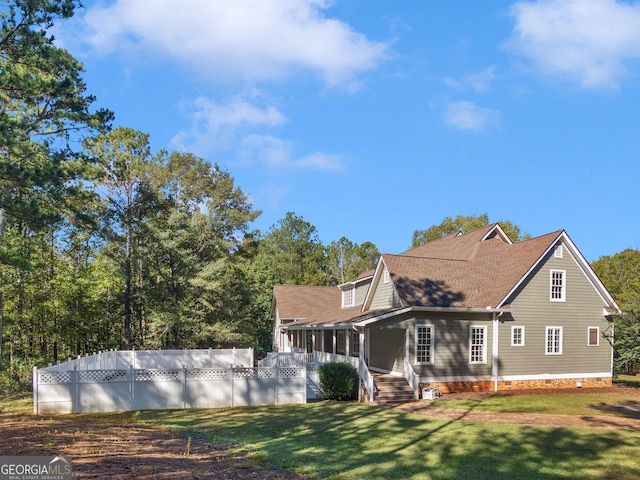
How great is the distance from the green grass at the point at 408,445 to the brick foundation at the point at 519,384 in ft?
17.9

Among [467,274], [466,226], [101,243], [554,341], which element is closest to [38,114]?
[101,243]

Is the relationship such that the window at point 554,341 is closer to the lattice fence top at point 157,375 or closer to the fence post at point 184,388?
the fence post at point 184,388

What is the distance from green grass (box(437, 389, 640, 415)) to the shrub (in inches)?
127

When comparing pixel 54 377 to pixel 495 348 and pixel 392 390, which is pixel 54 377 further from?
pixel 495 348

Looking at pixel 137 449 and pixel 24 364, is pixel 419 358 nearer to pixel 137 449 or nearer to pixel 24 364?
pixel 137 449

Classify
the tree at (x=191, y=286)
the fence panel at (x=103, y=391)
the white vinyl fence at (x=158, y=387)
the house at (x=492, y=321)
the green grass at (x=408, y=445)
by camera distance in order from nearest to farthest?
1. the green grass at (x=408, y=445)
2. the white vinyl fence at (x=158, y=387)
3. the fence panel at (x=103, y=391)
4. the house at (x=492, y=321)
5. the tree at (x=191, y=286)

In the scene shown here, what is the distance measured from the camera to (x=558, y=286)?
22141 millimetres

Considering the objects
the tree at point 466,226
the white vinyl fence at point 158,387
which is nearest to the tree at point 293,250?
the tree at point 466,226

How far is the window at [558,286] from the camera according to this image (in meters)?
22.0

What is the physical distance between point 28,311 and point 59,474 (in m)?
25.5

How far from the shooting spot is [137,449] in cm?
884

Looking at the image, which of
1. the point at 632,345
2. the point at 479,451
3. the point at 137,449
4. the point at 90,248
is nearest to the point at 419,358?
the point at 479,451

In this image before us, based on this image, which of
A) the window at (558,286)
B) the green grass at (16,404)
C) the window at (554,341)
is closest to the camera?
the green grass at (16,404)

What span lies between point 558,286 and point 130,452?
19635 mm
